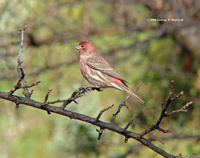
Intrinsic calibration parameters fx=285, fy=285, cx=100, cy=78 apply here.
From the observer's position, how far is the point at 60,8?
725 cm

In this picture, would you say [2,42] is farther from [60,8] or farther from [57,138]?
[57,138]

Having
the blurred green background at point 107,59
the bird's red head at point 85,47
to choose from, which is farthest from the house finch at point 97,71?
the blurred green background at point 107,59

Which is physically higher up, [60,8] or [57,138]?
[60,8]

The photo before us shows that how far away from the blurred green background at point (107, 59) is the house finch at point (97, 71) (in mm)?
1002

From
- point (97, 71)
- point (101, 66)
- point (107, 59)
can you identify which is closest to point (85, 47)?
point (101, 66)

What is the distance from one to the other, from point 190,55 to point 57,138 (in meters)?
3.70

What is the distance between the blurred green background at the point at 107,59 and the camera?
620cm

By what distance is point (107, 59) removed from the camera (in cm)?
683

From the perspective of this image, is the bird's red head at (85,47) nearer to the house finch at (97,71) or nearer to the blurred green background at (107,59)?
the house finch at (97,71)

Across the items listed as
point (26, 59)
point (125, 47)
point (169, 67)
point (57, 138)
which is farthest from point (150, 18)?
point (57, 138)

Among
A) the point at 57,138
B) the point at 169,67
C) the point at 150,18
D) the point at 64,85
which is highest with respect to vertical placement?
the point at 150,18

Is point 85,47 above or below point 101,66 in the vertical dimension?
above

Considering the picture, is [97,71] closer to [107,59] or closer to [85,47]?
[85,47]

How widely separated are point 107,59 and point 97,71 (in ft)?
4.76
